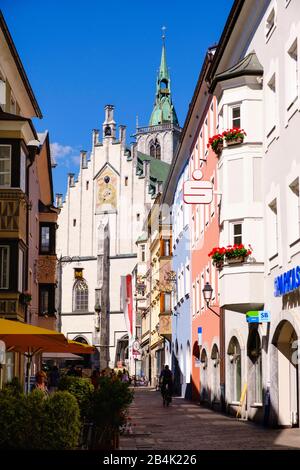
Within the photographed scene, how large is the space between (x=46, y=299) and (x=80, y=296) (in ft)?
167

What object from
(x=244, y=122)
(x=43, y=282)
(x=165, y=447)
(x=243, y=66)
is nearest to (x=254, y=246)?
(x=244, y=122)

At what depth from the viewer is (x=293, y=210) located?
19.5 m

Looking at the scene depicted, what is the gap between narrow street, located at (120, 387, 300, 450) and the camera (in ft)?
53.1

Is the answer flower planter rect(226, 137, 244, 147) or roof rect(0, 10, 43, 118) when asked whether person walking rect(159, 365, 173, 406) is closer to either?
roof rect(0, 10, 43, 118)

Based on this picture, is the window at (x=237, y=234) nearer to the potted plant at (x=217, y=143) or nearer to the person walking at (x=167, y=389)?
the potted plant at (x=217, y=143)

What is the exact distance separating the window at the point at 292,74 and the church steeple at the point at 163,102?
338 feet

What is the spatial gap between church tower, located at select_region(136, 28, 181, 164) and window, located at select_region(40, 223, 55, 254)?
249ft

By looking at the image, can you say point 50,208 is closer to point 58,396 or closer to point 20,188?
point 20,188

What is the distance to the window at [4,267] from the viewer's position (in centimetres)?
2847

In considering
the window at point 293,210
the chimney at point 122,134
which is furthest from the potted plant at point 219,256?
the chimney at point 122,134

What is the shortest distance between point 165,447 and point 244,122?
32.7 ft

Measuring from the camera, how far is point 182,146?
4219cm

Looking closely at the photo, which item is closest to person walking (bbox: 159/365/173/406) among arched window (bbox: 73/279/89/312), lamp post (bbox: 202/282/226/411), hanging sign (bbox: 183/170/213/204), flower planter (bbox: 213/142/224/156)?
lamp post (bbox: 202/282/226/411)

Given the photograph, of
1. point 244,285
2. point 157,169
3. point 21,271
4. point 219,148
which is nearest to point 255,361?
point 244,285
